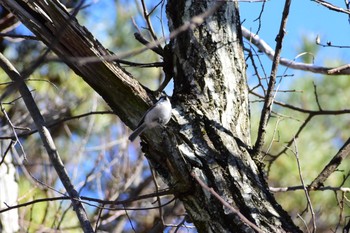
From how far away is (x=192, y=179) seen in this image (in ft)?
5.20

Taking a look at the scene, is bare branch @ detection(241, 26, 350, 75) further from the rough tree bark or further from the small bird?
the small bird

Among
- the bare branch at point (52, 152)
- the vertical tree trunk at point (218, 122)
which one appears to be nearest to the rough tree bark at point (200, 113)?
the vertical tree trunk at point (218, 122)

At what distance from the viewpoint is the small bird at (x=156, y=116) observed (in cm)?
156

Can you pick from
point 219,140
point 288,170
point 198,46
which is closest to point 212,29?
point 198,46

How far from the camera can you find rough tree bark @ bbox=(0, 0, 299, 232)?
158 cm

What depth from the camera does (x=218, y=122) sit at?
1.70 metres

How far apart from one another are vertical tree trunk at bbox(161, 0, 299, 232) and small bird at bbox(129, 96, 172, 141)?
71mm

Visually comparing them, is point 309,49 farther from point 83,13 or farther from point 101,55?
point 101,55

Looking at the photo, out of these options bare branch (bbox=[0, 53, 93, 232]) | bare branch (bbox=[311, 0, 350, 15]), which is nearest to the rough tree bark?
bare branch (bbox=[0, 53, 93, 232])

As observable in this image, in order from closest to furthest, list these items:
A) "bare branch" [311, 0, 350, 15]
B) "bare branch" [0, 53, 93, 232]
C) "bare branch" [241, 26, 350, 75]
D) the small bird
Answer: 1. the small bird
2. "bare branch" [0, 53, 93, 232]
3. "bare branch" [311, 0, 350, 15]
4. "bare branch" [241, 26, 350, 75]

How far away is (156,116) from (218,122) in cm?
23

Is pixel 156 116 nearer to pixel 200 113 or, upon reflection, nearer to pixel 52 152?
pixel 200 113

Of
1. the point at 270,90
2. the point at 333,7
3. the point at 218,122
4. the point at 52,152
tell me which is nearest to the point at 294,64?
the point at 333,7

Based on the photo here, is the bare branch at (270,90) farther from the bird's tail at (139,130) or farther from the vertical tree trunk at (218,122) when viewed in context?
the bird's tail at (139,130)
